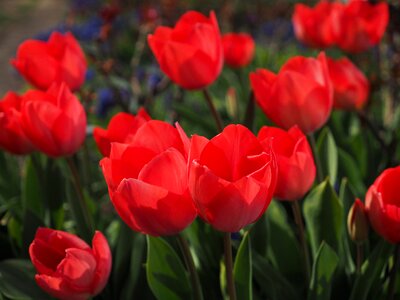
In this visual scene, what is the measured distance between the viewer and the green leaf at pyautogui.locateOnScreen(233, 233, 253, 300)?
0.75m

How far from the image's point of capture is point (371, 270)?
2.68ft

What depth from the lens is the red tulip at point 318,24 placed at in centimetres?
140

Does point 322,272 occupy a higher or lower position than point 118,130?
lower

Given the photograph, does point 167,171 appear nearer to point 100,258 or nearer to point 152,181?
point 152,181

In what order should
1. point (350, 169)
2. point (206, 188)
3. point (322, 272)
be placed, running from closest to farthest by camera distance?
point (206, 188) → point (322, 272) → point (350, 169)

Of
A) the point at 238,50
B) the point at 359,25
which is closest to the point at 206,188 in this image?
the point at 359,25

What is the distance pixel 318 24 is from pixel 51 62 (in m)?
0.65

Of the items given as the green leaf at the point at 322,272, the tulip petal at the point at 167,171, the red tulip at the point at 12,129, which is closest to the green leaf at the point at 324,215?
the green leaf at the point at 322,272

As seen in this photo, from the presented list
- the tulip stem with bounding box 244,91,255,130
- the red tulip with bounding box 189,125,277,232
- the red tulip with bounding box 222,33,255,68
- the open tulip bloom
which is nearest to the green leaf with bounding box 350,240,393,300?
the open tulip bloom

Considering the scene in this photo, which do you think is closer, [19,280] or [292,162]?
[292,162]

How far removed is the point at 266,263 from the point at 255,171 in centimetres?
33

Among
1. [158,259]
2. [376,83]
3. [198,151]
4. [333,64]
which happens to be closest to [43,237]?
[158,259]

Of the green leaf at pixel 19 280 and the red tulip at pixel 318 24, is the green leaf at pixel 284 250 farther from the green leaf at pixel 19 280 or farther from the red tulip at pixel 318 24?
the red tulip at pixel 318 24

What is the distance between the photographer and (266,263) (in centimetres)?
89
